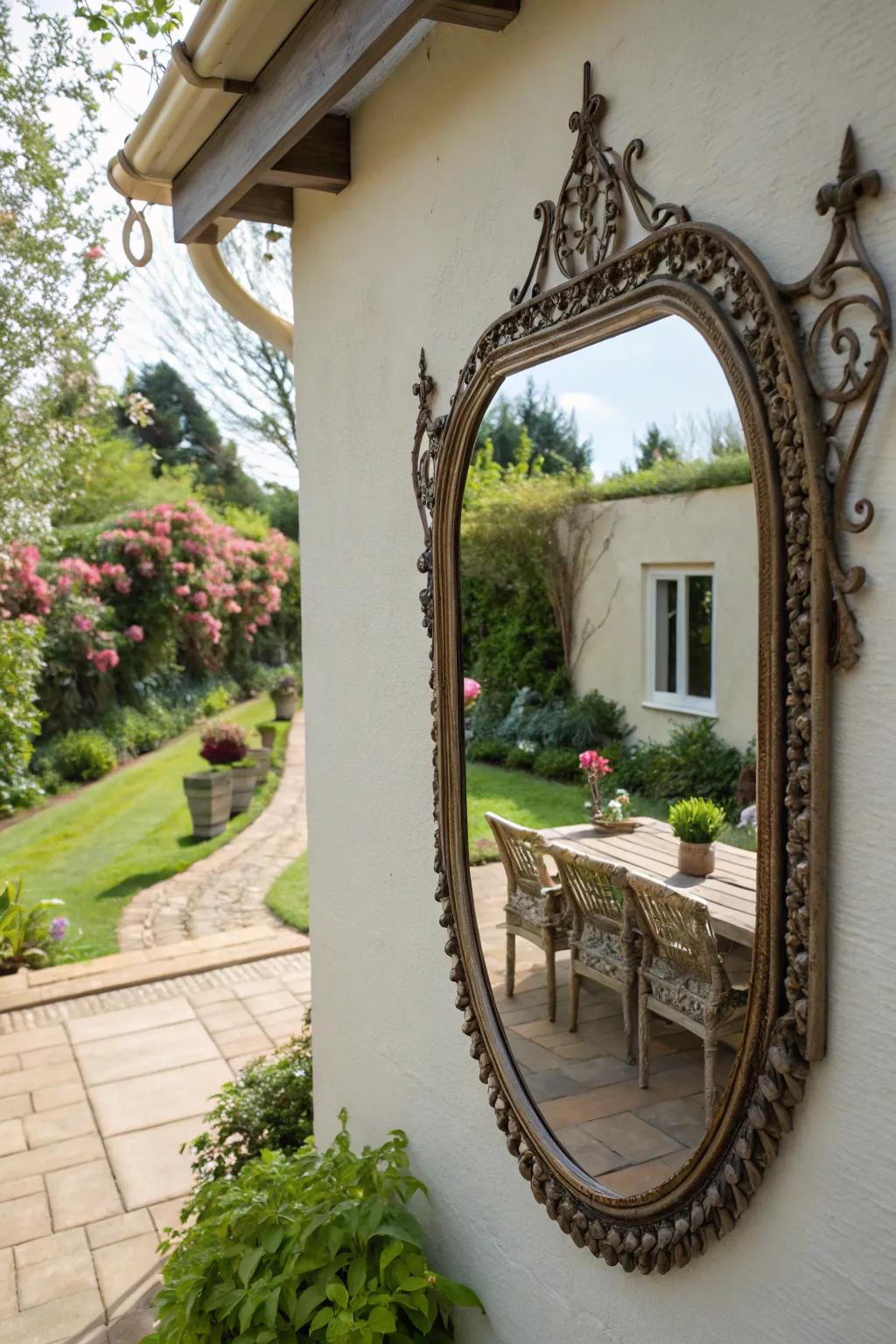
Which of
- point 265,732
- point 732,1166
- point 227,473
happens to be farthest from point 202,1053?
point 227,473

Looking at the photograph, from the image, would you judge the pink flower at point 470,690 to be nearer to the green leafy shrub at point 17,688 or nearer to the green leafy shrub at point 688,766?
the green leafy shrub at point 688,766

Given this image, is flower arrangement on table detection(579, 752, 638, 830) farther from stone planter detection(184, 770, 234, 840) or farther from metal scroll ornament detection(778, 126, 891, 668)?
stone planter detection(184, 770, 234, 840)

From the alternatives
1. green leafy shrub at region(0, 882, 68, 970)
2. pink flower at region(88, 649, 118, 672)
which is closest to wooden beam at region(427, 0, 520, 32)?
green leafy shrub at region(0, 882, 68, 970)

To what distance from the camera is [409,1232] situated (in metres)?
2.03

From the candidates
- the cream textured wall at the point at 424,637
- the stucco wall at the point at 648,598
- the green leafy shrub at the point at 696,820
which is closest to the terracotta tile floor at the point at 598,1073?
the cream textured wall at the point at 424,637

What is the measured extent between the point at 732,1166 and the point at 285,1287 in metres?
1.16

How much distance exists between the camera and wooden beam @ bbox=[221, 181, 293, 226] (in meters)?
2.67

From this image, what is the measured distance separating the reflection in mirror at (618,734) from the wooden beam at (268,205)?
1307 millimetres

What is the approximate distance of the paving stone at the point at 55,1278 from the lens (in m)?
3.09

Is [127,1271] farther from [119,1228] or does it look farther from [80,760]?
[80,760]

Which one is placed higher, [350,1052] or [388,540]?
[388,540]

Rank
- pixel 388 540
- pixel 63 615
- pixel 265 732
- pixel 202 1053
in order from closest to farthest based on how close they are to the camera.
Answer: pixel 388 540
pixel 202 1053
pixel 63 615
pixel 265 732

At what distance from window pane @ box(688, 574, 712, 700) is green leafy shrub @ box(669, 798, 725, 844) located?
14 cm

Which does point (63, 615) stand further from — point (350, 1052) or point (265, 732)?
point (350, 1052)
